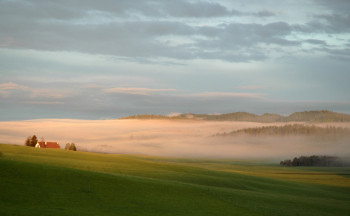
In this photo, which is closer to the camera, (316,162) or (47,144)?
(47,144)

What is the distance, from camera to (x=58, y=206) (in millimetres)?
24969

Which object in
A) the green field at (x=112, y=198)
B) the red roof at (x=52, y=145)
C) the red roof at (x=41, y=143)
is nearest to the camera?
the green field at (x=112, y=198)

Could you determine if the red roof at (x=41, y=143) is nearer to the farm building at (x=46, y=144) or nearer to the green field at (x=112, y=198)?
the farm building at (x=46, y=144)

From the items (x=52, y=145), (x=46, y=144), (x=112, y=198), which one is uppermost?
(x=46, y=144)

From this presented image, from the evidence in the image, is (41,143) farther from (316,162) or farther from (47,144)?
(316,162)

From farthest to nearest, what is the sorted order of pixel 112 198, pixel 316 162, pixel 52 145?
pixel 316 162, pixel 52 145, pixel 112 198

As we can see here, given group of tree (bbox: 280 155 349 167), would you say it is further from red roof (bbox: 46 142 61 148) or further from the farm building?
the farm building

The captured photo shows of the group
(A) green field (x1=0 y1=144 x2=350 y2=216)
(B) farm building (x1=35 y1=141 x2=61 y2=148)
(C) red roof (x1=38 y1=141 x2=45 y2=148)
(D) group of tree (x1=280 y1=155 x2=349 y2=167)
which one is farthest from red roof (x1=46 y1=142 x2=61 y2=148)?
(D) group of tree (x1=280 y1=155 x2=349 y2=167)

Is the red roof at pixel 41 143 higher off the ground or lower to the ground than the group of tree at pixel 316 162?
higher

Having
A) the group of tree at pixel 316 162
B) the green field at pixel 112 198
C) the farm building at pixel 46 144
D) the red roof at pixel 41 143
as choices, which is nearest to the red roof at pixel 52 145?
the farm building at pixel 46 144

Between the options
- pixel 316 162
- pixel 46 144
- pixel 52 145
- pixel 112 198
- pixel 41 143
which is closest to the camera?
pixel 112 198

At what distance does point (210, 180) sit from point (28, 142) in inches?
2292

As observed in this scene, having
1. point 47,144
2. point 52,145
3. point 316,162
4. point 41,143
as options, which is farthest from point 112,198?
point 316,162

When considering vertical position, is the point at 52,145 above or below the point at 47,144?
below
